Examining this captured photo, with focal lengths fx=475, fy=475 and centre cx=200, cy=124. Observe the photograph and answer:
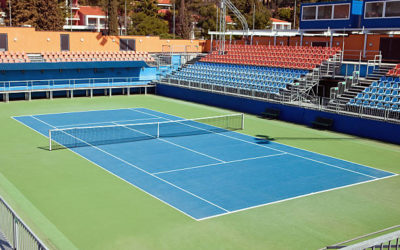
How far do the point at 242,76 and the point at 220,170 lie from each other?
62.8 ft

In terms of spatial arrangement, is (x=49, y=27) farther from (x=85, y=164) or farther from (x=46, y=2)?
(x=85, y=164)

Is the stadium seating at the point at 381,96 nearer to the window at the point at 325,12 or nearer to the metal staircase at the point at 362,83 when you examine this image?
the metal staircase at the point at 362,83

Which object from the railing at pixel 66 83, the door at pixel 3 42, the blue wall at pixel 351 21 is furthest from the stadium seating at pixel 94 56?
the blue wall at pixel 351 21

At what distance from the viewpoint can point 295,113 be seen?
2942 centimetres

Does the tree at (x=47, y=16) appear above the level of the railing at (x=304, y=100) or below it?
above

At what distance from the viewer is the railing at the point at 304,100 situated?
25078mm

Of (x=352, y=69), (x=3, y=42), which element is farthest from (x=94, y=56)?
(x=352, y=69)

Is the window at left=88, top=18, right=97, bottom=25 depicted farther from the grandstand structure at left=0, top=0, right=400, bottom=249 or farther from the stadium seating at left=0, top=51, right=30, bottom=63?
the stadium seating at left=0, top=51, right=30, bottom=63

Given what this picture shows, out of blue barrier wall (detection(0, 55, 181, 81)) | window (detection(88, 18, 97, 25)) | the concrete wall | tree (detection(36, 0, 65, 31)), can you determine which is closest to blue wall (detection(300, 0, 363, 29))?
blue barrier wall (detection(0, 55, 181, 81))

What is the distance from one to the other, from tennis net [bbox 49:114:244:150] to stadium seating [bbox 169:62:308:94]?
5.78 meters

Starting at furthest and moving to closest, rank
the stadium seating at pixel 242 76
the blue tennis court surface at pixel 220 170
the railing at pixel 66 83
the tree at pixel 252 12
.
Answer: the tree at pixel 252 12 < the railing at pixel 66 83 < the stadium seating at pixel 242 76 < the blue tennis court surface at pixel 220 170

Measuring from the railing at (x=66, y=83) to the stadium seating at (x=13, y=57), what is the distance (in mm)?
1713

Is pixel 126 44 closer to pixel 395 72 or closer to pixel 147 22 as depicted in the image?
pixel 395 72

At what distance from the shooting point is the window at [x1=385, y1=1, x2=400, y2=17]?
3272 cm
